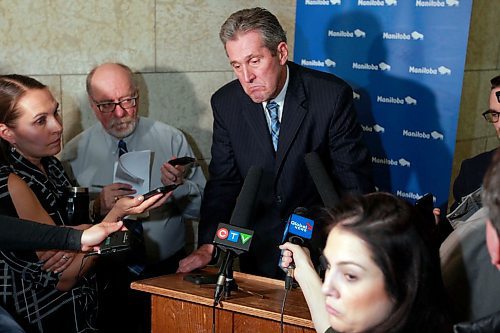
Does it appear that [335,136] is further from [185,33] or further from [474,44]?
[474,44]

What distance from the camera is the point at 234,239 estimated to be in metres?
2.13

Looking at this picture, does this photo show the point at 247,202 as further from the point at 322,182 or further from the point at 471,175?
the point at 471,175

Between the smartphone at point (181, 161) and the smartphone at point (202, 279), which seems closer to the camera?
the smartphone at point (202, 279)

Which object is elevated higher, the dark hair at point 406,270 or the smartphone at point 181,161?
the dark hair at point 406,270

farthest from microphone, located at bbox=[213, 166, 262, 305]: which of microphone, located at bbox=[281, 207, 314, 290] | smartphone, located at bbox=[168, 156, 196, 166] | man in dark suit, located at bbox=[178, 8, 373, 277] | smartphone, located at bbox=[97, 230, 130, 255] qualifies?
smartphone, located at bbox=[168, 156, 196, 166]

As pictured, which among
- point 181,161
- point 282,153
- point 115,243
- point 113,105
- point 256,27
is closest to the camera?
point 115,243

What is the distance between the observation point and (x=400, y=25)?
3.85 m

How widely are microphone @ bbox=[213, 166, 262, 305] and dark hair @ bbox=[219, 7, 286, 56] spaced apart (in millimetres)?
786

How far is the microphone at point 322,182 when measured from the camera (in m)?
2.23

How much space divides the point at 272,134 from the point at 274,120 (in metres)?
A: 0.06

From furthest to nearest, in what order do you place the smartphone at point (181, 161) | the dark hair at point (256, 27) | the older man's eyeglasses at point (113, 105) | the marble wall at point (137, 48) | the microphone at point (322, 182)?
the marble wall at point (137, 48) < the older man's eyeglasses at point (113, 105) < the smartphone at point (181, 161) < the dark hair at point (256, 27) < the microphone at point (322, 182)

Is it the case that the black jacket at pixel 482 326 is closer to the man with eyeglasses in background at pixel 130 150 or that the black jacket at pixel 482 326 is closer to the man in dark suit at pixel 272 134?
the man in dark suit at pixel 272 134

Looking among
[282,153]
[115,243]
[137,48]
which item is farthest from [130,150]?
[115,243]

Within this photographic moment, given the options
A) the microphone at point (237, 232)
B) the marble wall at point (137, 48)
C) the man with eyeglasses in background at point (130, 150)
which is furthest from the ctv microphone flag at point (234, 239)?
the marble wall at point (137, 48)
